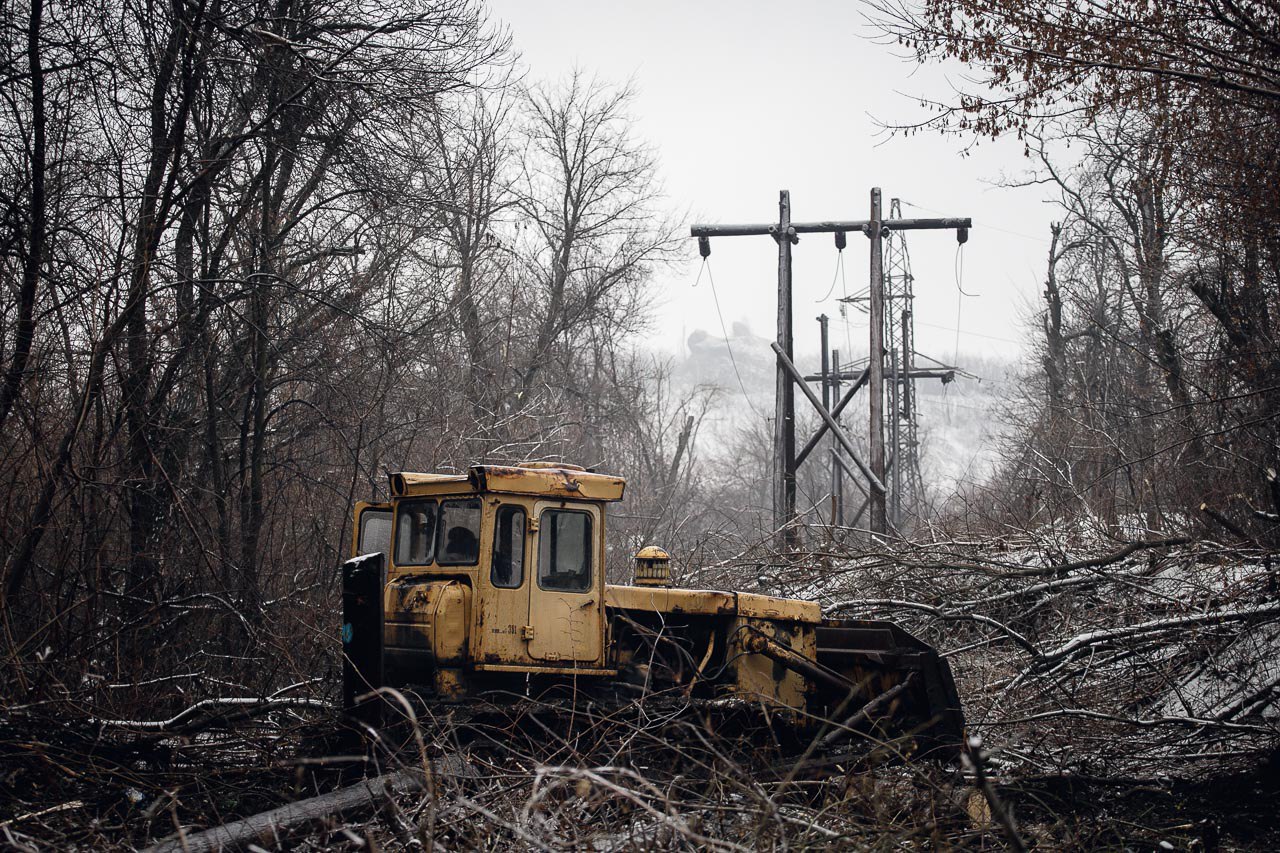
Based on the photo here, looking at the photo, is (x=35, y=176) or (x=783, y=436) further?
(x=783, y=436)

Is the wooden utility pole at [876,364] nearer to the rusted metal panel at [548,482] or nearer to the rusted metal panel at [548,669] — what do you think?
the rusted metal panel at [548,482]

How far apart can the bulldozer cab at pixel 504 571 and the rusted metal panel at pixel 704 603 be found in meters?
0.42

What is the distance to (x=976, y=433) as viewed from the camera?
156000mm

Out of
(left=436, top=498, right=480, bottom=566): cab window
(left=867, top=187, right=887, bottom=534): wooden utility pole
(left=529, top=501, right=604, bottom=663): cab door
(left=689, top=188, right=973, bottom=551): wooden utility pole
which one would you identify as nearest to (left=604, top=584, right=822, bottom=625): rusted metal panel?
(left=529, top=501, right=604, bottom=663): cab door

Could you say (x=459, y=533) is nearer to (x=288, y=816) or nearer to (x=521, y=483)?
(x=521, y=483)

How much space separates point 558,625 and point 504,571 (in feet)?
1.75

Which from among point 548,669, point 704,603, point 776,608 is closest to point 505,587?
point 548,669

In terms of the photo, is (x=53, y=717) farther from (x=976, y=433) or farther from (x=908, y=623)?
(x=976, y=433)

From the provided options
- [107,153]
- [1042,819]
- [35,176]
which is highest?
[107,153]

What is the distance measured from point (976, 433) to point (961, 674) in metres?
153

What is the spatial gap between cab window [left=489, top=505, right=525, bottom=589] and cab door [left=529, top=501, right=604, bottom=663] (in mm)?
87

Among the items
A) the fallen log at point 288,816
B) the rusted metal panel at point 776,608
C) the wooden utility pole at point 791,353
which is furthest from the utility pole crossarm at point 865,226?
the fallen log at point 288,816

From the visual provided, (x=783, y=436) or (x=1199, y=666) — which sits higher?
(x=783, y=436)

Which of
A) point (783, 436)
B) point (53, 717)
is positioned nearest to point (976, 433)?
point (783, 436)
